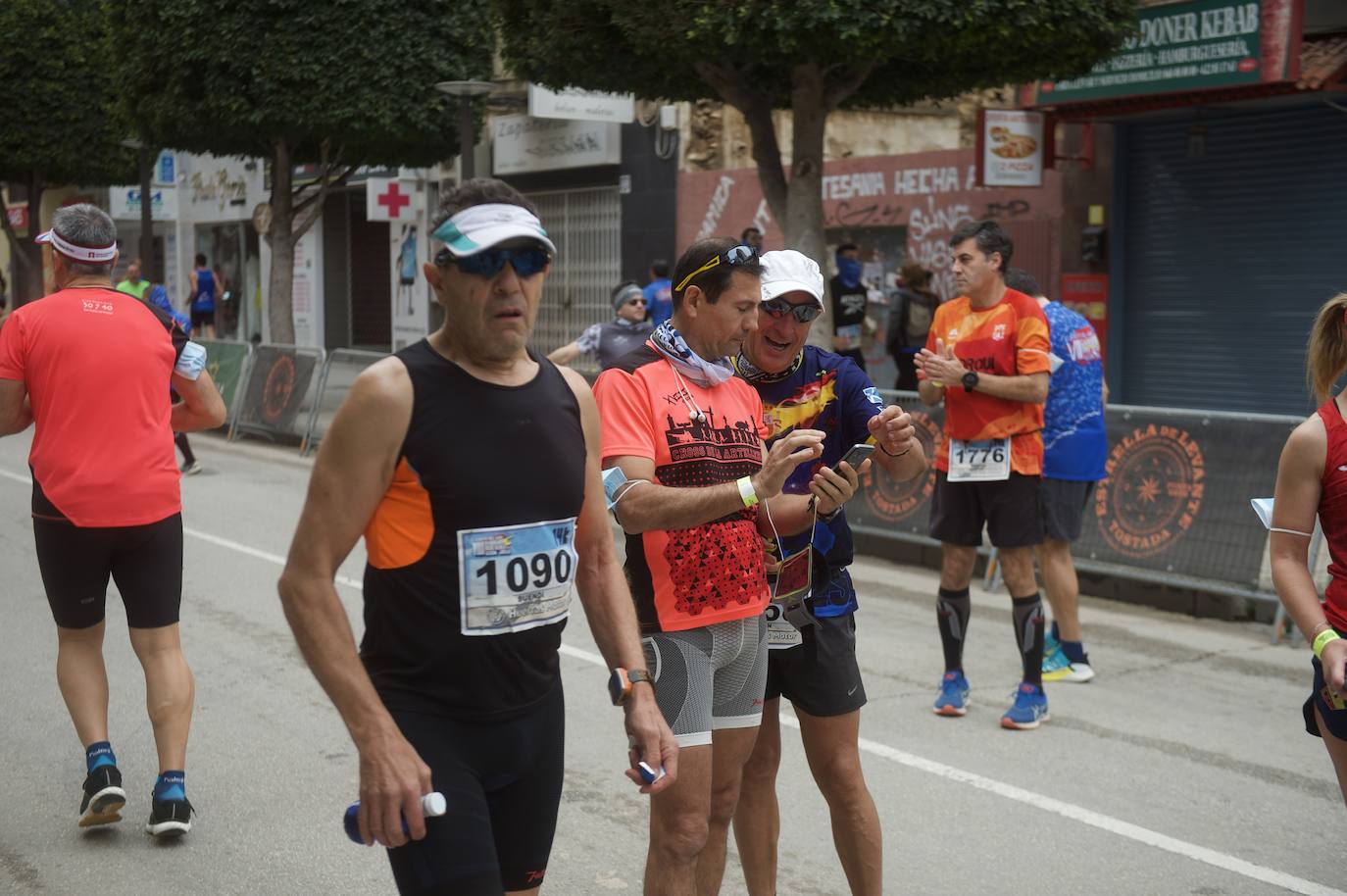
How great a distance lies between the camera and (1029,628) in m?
6.46

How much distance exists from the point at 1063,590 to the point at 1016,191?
9.58 meters

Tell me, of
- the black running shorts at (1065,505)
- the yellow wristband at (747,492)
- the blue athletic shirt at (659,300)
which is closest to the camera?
the yellow wristband at (747,492)

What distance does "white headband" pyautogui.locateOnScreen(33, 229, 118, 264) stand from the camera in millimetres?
4969

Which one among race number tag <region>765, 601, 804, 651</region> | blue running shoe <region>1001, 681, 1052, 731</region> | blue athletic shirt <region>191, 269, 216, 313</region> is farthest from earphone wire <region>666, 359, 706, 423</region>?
blue athletic shirt <region>191, 269, 216, 313</region>

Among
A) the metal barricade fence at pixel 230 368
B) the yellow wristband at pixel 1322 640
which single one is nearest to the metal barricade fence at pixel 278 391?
the metal barricade fence at pixel 230 368

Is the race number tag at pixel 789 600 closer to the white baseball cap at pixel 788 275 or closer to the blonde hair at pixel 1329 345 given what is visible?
the white baseball cap at pixel 788 275

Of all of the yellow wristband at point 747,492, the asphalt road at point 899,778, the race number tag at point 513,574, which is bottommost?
the asphalt road at point 899,778

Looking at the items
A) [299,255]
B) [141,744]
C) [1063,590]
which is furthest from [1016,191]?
[299,255]

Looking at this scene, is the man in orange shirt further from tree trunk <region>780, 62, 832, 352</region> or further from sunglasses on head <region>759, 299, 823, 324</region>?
tree trunk <region>780, 62, 832, 352</region>

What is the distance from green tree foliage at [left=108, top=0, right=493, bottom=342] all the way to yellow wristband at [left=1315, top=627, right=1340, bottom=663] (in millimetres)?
16859

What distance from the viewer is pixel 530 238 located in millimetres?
2803

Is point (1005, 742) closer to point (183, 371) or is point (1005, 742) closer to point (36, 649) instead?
point (183, 371)

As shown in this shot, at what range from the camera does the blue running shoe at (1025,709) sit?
21.3ft

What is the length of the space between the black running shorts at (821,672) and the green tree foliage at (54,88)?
1058 inches
